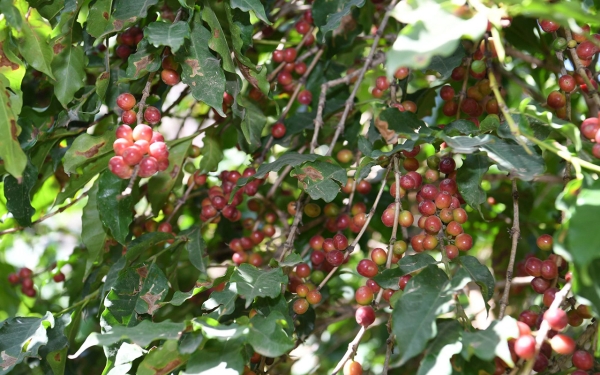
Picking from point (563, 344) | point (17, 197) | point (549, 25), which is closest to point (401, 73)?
point (549, 25)

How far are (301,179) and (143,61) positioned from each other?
0.34 meters

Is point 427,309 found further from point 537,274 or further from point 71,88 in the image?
point 71,88

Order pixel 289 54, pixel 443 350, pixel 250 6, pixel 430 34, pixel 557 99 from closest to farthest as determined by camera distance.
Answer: pixel 430 34, pixel 443 350, pixel 250 6, pixel 557 99, pixel 289 54

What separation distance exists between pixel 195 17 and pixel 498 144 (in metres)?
0.55

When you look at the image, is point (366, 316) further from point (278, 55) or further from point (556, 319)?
point (278, 55)

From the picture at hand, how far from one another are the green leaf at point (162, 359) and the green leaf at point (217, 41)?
17.9 inches

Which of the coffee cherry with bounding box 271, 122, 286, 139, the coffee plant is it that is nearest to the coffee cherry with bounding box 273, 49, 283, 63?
the coffee plant

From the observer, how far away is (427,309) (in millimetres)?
721

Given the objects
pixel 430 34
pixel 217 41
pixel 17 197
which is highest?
pixel 430 34

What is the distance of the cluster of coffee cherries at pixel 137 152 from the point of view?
2.93 ft

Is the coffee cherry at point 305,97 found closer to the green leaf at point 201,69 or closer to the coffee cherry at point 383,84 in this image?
the coffee cherry at point 383,84

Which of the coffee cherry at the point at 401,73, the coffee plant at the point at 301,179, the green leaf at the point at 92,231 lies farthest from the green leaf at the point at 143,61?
the coffee cherry at the point at 401,73

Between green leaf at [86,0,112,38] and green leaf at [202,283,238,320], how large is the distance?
51 centimetres

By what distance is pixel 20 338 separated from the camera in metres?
0.96
